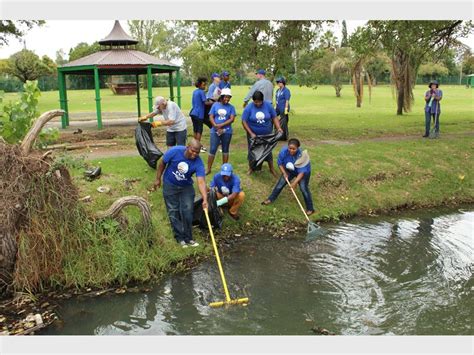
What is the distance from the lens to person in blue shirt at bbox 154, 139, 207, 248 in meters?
6.73

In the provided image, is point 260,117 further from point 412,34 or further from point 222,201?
point 412,34

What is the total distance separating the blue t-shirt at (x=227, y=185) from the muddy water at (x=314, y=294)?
34.2 inches

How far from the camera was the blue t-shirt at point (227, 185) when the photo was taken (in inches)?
303

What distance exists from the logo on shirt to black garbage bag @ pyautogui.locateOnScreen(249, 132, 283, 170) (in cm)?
257

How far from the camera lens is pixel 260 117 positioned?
352 inches

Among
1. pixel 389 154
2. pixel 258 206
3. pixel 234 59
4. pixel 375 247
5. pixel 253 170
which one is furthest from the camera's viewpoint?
pixel 234 59

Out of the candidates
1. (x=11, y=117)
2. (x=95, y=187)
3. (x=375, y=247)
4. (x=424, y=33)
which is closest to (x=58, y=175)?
(x=11, y=117)

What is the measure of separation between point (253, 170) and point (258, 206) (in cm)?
101

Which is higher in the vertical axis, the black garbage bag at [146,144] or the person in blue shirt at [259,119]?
the person in blue shirt at [259,119]

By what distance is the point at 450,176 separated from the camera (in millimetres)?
10766

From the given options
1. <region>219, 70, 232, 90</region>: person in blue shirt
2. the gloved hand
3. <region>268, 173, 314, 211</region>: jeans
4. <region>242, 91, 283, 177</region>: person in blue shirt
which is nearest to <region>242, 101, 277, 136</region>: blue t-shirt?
<region>242, 91, 283, 177</region>: person in blue shirt

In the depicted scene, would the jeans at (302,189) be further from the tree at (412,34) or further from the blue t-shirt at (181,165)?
the tree at (412,34)

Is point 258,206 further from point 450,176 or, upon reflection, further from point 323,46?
point 323,46

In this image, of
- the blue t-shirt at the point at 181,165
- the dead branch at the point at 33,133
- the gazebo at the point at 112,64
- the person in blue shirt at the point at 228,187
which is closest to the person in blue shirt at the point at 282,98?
the person in blue shirt at the point at 228,187
